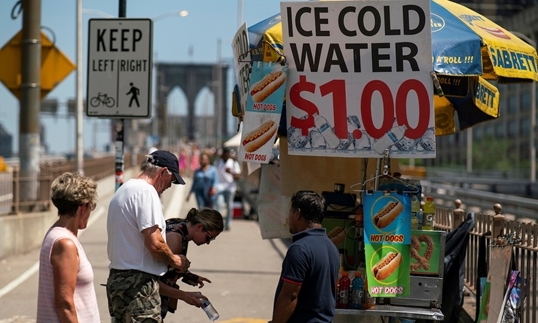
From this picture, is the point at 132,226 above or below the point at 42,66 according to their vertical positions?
below

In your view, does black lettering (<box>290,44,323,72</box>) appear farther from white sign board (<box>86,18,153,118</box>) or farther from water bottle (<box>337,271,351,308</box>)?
white sign board (<box>86,18,153,118</box>)

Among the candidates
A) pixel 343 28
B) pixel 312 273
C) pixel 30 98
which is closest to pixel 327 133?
pixel 343 28

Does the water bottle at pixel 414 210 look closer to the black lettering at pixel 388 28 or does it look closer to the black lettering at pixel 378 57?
the black lettering at pixel 378 57

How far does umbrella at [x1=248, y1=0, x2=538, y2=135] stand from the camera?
670cm

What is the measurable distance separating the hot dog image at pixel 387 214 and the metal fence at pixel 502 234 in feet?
3.45

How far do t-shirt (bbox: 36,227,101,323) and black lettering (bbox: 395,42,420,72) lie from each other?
304 centimetres

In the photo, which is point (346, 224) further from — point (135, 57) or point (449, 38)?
point (135, 57)

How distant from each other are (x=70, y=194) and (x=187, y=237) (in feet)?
4.91

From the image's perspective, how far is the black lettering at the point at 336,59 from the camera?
667cm

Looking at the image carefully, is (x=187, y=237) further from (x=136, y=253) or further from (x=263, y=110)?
(x=263, y=110)

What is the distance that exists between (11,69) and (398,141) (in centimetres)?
1012

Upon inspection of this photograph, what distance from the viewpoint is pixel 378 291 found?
6660 millimetres

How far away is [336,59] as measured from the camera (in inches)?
263

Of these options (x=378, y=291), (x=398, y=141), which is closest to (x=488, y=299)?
(x=378, y=291)
